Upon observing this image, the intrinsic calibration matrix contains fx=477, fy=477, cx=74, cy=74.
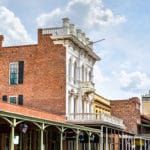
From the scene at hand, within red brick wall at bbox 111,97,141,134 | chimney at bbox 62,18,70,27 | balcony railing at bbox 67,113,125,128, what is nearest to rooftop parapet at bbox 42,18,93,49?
chimney at bbox 62,18,70,27

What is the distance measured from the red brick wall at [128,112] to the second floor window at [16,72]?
22860 millimetres

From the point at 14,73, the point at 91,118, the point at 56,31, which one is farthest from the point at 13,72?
the point at 91,118

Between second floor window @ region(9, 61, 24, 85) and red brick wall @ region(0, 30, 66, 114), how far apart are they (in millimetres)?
299

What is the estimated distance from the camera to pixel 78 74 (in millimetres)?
47156

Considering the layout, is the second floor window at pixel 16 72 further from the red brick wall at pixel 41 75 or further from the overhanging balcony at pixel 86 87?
the overhanging balcony at pixel 86 87

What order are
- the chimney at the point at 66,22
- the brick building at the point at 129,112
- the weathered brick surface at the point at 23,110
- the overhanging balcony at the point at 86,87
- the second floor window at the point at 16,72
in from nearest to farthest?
the weathered brick surface at the point at 23,110 < the chimney at the point at 66,22 < the second floor window at the point at 16,72 < the overhanging balcony at the point at 86,87 < the brick building at the point at 129,112

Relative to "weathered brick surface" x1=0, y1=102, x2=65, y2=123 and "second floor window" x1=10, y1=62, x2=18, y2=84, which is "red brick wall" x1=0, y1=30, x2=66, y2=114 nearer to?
"second floor window" x1=10, y1=62, x2=18, y2=84

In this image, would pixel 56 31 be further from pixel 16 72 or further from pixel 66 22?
pixel 16 72

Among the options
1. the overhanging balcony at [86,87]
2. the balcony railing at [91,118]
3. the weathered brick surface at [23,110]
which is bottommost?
the balcony railing at [91,118]

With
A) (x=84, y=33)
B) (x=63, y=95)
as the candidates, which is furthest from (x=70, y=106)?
(x=84, y=33)

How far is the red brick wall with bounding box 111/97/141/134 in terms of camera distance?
65.4 m

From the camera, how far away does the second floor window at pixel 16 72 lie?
44625 millimetres

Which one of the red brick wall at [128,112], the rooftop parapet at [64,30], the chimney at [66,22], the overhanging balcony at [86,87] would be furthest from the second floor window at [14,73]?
the red brick wall at [128,112]

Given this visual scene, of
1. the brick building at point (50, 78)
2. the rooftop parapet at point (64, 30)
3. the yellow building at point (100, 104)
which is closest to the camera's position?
the brick building at point (50, 78)
